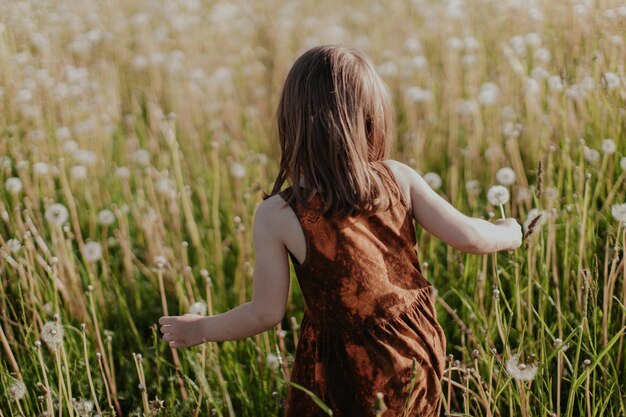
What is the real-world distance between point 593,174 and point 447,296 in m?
0.73

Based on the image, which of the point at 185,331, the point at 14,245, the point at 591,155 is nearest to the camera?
the point at 185,331

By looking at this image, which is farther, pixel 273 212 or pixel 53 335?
pixel 53 335

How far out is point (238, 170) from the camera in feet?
9.96

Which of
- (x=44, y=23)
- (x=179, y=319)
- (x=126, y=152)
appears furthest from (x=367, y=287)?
(x=44, y=23)

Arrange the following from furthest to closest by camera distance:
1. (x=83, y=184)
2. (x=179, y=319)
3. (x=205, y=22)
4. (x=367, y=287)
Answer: (x=205, y=22)
(x=83, y=184)
(x=179, y=319)
(x=367, y=287)

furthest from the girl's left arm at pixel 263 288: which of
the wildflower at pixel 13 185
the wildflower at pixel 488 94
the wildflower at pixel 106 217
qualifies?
the wildflower at pixel 488 94

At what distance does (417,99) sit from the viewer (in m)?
3.61

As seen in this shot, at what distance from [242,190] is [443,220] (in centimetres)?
169

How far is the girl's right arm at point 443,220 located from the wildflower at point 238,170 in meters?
1.55

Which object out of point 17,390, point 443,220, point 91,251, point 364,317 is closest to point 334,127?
point 443,220

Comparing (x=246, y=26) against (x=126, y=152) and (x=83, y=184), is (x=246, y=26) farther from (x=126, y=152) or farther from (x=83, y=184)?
(x=83, y=184)

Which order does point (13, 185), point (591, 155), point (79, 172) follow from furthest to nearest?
point (79, 172) → point (13, 185) → point (591, 155)

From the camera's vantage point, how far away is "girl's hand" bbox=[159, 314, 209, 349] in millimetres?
1593

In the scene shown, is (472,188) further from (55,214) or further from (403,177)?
(55,214)
